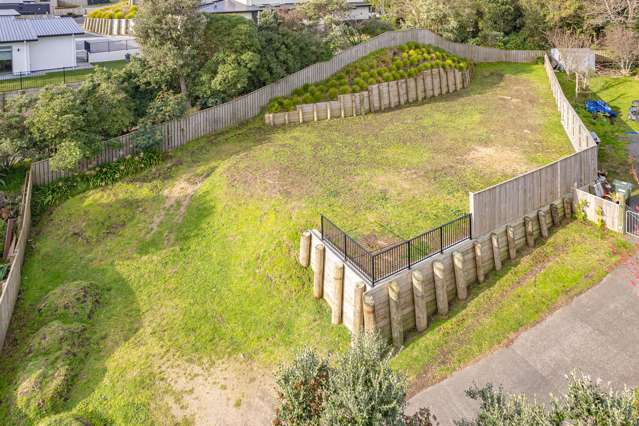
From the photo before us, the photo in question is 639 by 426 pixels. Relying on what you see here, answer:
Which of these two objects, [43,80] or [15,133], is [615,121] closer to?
[15,133]

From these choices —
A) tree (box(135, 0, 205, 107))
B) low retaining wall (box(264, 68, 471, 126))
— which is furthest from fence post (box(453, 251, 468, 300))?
tree (box(135, 0, 205, 107))

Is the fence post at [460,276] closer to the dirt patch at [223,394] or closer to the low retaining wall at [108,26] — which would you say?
the dirt patch at [223,394]

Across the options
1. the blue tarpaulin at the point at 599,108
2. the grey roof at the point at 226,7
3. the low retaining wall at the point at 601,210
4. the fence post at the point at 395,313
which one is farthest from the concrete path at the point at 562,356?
the grey roof at the point at 226,7

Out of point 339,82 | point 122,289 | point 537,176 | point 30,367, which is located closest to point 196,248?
point 122,289

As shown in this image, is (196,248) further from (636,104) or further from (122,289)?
(636,104)

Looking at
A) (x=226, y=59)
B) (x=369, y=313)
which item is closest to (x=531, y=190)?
(x=369, y=313)

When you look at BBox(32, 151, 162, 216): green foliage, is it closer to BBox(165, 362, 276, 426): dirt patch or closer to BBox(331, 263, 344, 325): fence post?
BBox(165, 362, 276, 426): dirt patch
